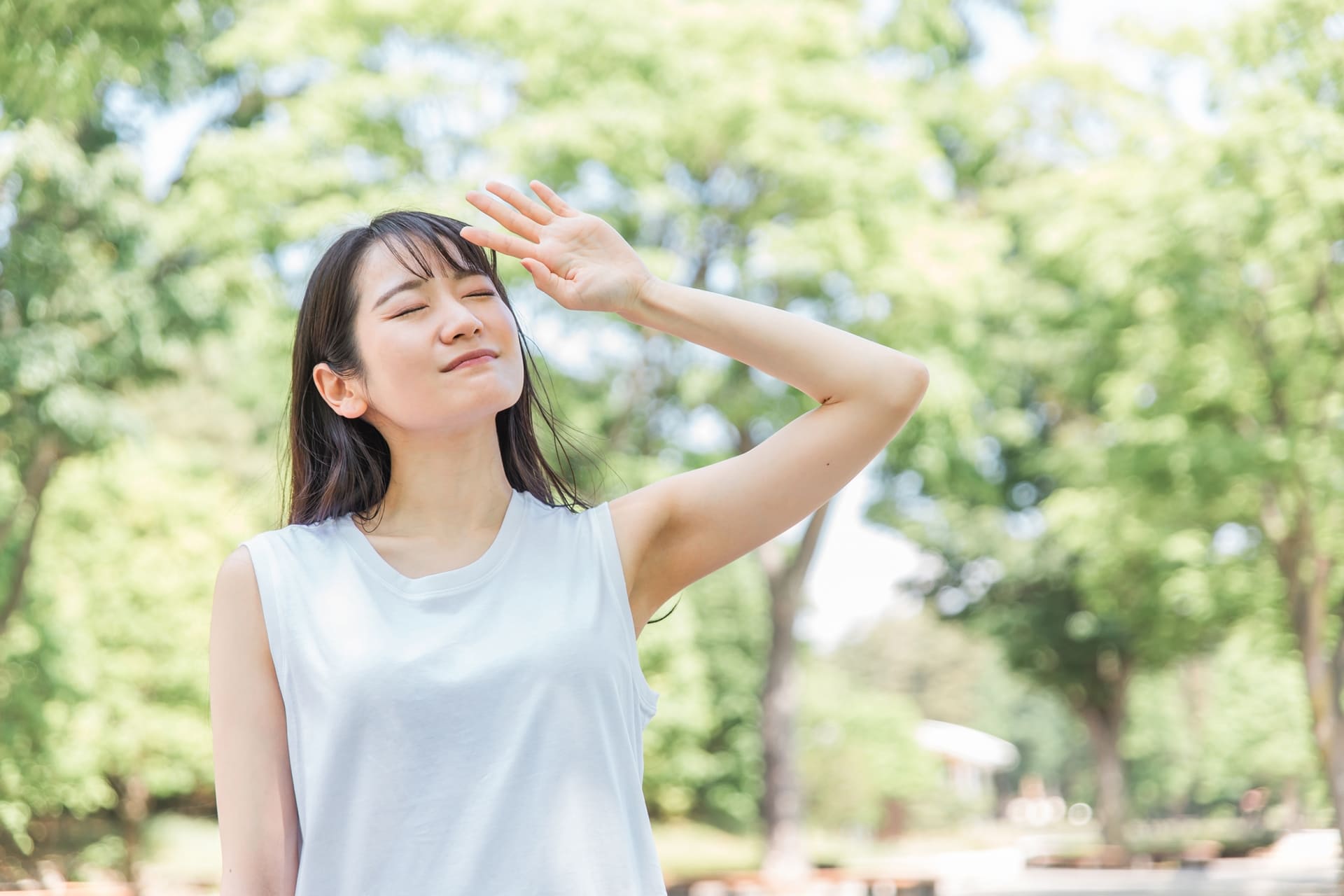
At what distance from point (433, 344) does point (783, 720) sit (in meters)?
15.6

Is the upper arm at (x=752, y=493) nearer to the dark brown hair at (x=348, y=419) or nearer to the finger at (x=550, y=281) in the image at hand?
the dark brown hair at (x=348, y=419)

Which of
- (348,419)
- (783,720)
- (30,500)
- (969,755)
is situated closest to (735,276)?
(783,720)

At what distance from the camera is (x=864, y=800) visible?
105ft

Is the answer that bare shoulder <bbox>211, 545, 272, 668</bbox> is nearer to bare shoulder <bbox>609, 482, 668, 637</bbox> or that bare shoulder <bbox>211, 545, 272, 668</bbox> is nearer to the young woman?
the young woman

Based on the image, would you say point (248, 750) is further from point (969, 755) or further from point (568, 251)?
point (969, 755)

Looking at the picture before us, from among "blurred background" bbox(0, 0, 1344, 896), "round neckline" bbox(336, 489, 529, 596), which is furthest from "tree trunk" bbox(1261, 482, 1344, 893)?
"round neckline" bbox(336, 489, 529, 596)

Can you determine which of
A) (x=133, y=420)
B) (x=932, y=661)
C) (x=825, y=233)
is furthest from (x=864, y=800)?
(x=932, y=661)

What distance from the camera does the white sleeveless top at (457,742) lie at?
1438 millimetres

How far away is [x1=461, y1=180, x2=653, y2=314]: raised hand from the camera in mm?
1603

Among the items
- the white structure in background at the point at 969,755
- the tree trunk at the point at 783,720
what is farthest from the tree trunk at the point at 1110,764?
the white structure in background at the point at 969,755

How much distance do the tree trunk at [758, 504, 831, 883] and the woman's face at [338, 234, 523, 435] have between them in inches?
576

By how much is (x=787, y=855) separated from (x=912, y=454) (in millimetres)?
4914

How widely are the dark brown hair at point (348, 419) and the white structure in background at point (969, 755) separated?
151 ft

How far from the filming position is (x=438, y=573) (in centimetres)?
156
